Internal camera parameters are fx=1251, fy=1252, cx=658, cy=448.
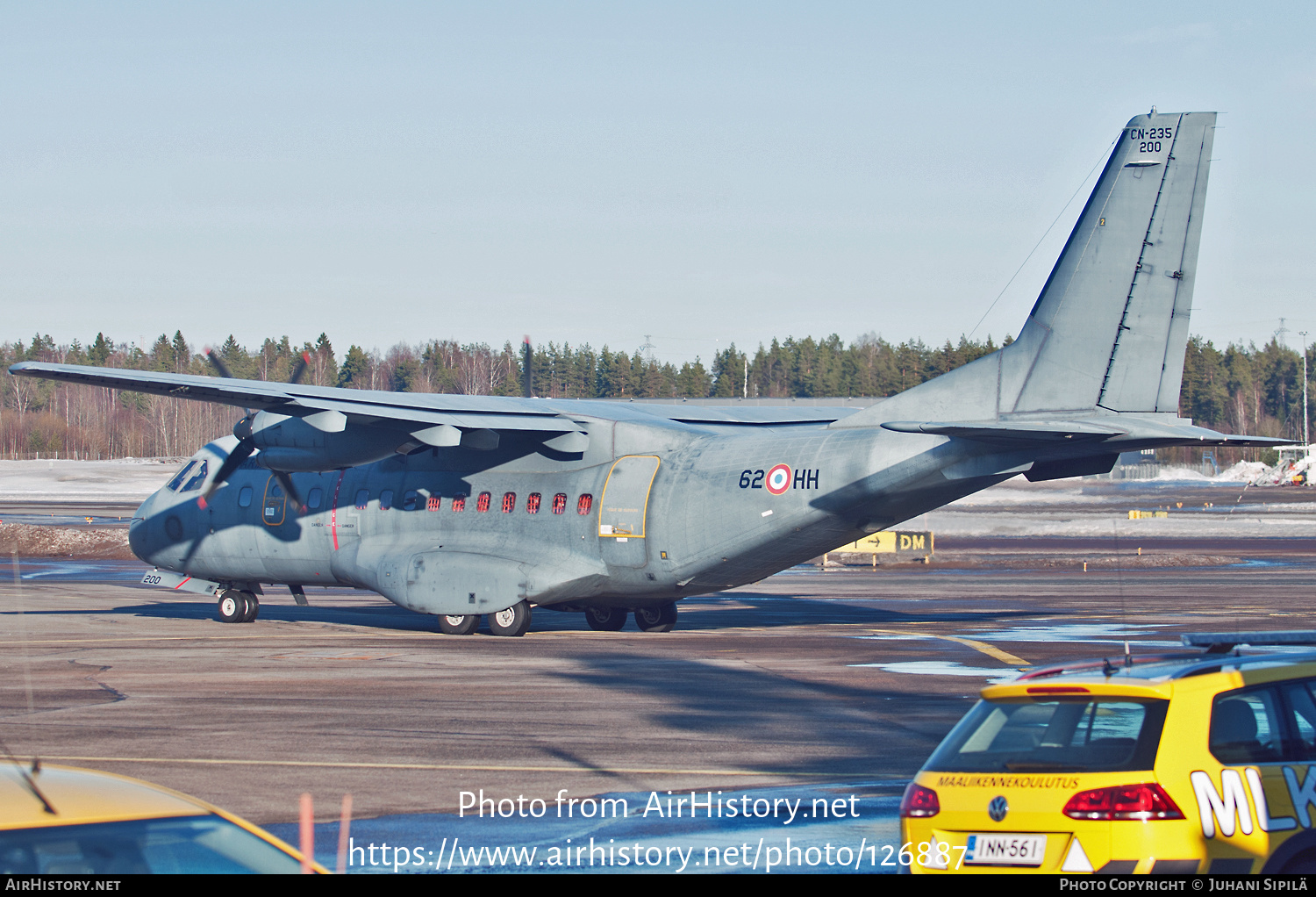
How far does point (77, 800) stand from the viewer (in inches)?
183

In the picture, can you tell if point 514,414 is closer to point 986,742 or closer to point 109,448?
point 986,742

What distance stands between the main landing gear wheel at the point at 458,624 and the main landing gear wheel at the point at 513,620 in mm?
573

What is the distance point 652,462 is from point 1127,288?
28.9 ft

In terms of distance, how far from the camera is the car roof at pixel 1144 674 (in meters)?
6.85

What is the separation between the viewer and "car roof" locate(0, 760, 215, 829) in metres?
4.49

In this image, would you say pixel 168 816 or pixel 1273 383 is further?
pixel 1273 383

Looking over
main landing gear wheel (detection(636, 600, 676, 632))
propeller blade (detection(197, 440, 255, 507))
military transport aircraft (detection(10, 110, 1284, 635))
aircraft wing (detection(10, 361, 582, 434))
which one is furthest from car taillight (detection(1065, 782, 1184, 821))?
propeller blade (detection(197, 440, 255, 507))

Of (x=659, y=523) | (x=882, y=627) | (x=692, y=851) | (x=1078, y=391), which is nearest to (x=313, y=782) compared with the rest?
(x=692, y=851)

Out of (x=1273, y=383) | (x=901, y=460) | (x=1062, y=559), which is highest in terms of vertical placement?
(x=1273, y=383)

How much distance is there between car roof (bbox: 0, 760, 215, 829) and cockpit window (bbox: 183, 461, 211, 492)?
24.4m

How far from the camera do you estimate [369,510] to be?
26.0 m

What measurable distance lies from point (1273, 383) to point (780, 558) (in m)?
162

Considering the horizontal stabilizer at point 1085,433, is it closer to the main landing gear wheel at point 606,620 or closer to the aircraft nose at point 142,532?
the main landing gear wheel at point 606,620

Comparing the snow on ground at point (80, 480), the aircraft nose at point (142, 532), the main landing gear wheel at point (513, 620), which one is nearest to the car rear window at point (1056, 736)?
the main landing gear wheel at point (513, 620)
